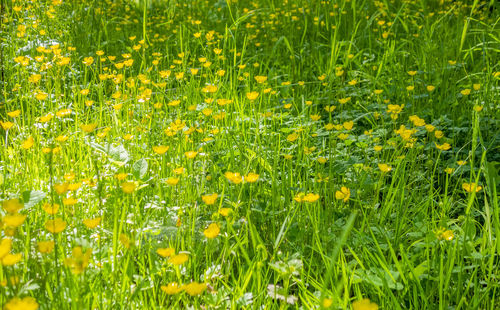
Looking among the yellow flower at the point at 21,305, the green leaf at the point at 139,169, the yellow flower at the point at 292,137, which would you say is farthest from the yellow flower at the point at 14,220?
the yellow flower at the point at 292,137

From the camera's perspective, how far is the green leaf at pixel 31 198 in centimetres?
154

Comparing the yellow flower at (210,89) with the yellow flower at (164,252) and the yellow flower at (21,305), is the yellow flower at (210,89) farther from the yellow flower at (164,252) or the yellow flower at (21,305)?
the yellow flower at (21,305)

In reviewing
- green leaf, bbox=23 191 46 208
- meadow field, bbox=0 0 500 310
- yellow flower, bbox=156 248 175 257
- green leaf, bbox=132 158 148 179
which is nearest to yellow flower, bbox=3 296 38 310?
meadow field, bbox=0 0 500 310

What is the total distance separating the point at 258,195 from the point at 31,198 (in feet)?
2.82

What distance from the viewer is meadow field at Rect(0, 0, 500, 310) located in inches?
52.7

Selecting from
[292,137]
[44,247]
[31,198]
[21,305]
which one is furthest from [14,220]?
[292,137]

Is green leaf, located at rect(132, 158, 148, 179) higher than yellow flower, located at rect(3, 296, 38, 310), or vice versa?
yellow flower, located at rect(3, 296, 38, 310)

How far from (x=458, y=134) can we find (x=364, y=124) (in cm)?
55

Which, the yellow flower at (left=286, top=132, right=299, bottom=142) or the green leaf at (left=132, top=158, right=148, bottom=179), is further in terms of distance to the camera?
the yellow flower at (left=286, top=132, right=299, bottom=142)

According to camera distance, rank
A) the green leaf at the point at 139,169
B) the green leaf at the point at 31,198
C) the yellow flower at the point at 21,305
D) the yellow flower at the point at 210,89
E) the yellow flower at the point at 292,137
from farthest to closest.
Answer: the yellow flower at the point at 210,89
the yellow flower at the point at 292,137
the green leaf at the point at 139,169
the green leaf at the point at 31,198
the yellow flower at the point at 21,305

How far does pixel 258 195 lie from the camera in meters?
2.04

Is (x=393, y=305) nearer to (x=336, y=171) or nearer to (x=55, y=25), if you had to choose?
(x=336, y=171)

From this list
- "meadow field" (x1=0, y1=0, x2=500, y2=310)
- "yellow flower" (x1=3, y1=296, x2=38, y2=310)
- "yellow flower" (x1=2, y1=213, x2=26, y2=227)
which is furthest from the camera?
"meadow field" (x1=0, y1=0, x2=500, y2=310)

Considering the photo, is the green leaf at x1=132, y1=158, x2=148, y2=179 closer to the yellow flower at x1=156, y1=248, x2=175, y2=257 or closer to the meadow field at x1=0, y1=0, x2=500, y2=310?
the meadow field at x1=0, y1=0, x2=500, y2=310
